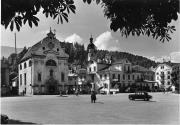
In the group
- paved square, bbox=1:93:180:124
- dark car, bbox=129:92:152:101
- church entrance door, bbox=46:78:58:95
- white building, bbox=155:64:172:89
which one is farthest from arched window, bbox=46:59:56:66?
white building, bbox=155:64:172:89

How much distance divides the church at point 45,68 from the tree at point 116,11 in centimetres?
5908

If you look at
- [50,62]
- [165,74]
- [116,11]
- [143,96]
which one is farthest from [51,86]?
[116,11]

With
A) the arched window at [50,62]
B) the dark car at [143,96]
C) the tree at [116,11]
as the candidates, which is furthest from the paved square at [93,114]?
the arched window at [50,62]

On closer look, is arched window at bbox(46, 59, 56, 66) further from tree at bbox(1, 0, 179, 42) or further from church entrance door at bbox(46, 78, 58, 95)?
tree at bbox(1, 0, 179, 42)

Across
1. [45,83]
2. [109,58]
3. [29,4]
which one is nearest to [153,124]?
[29,4]

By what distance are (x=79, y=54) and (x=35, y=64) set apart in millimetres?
67612

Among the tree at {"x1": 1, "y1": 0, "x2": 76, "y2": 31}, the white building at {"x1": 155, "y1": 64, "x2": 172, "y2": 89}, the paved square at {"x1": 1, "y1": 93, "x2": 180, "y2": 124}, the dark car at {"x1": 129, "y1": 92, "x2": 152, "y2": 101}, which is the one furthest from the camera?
the white building at {"x1": 155, "y1": 64, "x2": 172, "y2": 89}

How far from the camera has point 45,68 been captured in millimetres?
66312

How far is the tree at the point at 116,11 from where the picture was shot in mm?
4555

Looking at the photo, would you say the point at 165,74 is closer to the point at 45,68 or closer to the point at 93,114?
the point at 45,68

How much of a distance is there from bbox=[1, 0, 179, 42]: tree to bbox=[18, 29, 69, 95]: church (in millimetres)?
59081

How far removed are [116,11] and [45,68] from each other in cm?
6232

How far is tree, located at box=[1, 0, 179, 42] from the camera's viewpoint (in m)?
4.55

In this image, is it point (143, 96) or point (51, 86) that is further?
point (51, 86)
